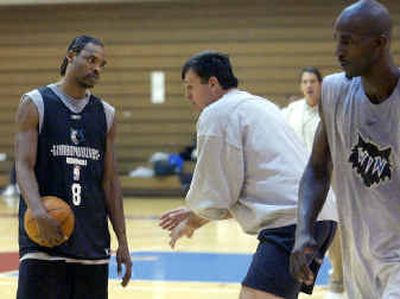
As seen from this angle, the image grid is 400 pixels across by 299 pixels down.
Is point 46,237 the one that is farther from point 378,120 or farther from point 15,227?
point 15,227

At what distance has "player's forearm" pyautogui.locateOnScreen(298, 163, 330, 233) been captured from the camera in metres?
3.66

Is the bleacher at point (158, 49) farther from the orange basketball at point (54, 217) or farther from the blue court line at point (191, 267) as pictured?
the orange basketball at point (54, 217)

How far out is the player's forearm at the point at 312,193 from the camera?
3.66m

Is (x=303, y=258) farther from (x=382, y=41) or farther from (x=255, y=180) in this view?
(x=255, y=180)

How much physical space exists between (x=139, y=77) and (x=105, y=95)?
91 cm

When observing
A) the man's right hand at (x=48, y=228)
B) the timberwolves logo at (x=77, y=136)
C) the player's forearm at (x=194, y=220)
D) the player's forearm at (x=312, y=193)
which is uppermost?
the timberwolves logo at (x=77, y=136)

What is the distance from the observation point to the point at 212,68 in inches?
191

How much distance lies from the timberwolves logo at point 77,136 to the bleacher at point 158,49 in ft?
48.6

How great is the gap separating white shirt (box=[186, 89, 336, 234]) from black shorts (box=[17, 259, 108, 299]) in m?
0.68

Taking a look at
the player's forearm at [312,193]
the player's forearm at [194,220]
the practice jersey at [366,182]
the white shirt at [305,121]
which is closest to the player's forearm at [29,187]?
the player's forearm at [194,220]

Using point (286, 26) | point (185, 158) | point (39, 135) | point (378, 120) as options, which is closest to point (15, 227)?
point (185, 158)

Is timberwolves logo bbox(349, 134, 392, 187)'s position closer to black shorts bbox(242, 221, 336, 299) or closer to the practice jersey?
the practice jersey

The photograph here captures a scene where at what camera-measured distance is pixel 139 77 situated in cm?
2088

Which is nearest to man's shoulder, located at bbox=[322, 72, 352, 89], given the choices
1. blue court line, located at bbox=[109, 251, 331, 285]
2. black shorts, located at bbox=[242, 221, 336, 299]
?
black shorts, located at bbox=[242, 221, 336, 299]
